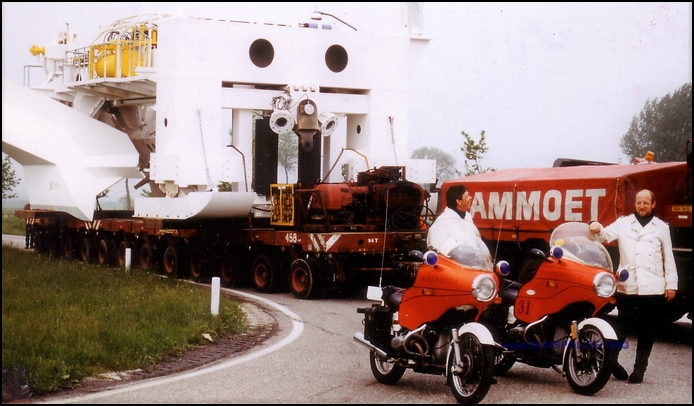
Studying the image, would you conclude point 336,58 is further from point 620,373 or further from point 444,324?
point 444,324

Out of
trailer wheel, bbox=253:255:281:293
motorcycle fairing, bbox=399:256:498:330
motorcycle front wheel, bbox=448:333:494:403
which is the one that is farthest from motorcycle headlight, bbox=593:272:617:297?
trailer wheel, bbox=253:255:281:293

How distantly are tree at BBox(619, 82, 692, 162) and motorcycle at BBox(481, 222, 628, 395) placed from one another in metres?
18.1

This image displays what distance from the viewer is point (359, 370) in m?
9.89

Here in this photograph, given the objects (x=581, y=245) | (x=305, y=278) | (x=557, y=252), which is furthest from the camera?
(x=305, y=278)

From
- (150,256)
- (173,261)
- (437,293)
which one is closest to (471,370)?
(437,293)

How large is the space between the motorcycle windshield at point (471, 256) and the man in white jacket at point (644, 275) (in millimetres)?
1451

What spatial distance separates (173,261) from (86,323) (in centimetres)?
1105

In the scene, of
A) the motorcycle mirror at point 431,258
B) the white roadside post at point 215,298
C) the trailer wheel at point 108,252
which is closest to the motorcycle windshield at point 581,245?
the motorcycle mirror at point 431,258

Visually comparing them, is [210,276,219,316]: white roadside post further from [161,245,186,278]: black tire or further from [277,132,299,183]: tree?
[277,132,299,183]: tree

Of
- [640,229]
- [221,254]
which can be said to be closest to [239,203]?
[221,254]

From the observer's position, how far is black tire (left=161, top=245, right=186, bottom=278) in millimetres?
21562

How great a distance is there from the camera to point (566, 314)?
8656 millimetres

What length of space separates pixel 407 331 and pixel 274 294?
1021cm

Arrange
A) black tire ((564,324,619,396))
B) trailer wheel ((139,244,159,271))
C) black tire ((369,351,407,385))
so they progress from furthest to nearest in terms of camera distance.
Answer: trailer wheel ((139,244,159,271)) → black tire ((369,351,407,385)) → black tire ((564,324,619,396))
